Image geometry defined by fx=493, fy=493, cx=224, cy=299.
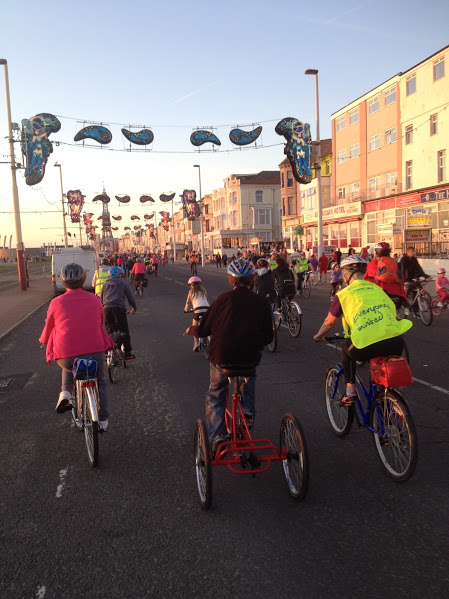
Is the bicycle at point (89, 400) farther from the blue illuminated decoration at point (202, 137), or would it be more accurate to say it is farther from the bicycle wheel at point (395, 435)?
the blue illuminated decoration at point (202, 137)

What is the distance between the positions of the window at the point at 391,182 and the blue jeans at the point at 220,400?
1302 inches

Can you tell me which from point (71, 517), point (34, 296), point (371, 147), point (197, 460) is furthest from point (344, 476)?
point (371, 147)

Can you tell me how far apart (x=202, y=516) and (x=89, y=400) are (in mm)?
1514

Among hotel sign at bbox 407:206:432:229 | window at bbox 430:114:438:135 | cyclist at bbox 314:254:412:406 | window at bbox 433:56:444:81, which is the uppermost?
window at bbox 433:56:444:81

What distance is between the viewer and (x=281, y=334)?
38.7 ft

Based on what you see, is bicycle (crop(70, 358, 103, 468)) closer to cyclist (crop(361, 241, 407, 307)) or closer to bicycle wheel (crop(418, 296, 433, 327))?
cyclist (crop(361, 241, 407, 307))

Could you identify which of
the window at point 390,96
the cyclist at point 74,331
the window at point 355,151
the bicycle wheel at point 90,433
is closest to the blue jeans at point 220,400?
the bicycle wheel at point 90,433

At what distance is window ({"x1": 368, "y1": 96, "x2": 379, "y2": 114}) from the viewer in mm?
36344

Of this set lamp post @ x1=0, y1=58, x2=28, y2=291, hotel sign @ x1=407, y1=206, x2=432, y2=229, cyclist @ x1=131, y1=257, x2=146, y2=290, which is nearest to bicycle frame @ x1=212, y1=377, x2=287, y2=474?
cyclist @ x1=131, y1=257, x2=146, y2=290

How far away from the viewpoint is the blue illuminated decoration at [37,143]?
2106 cm

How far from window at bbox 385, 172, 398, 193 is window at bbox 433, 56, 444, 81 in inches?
274

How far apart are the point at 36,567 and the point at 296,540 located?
66.1 inches

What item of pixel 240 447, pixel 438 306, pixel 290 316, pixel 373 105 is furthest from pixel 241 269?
pixel 373 105

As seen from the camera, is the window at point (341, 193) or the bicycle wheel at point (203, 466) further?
the window at point (341, 193)
